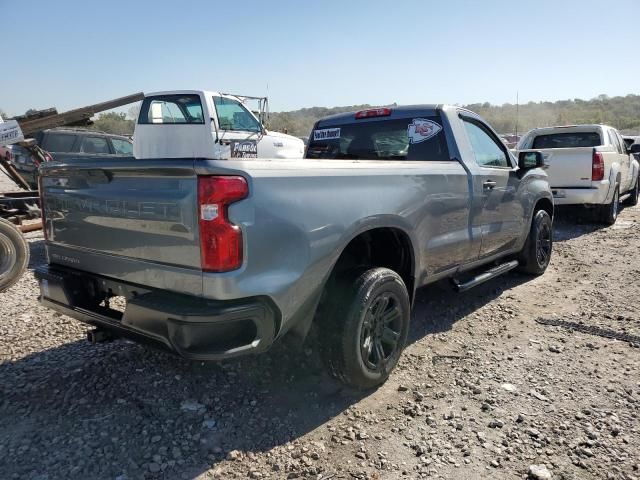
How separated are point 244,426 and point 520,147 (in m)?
9.01

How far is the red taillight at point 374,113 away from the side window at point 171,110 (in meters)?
6.38

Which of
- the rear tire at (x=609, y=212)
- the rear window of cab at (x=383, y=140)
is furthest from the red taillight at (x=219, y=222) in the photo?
the rear tire at (x=609, y=212)

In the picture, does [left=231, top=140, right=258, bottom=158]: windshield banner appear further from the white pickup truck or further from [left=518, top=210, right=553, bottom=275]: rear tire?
[left=518, top=210, right=553, bottom=275]: rear tire

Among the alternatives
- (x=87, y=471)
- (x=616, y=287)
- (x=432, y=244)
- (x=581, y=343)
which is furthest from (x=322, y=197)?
(x=616, y=287)

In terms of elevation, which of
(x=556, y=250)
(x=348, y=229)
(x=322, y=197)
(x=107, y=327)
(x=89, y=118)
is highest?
(x=89, y=118)

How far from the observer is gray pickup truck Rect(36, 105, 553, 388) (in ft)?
7.75

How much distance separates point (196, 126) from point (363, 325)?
8199 mm

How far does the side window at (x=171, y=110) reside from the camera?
10.3 m

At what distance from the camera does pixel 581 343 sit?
158 inches

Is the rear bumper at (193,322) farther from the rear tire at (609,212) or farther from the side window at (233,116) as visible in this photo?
the rear tire at (609,212)

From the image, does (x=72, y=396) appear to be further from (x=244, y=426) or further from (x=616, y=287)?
(x=616, y=287)

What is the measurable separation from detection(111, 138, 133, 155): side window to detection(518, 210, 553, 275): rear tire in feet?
32.2

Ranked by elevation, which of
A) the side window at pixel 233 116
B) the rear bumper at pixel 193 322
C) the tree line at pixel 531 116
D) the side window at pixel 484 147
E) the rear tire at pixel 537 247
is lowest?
the rear tire at pixel 537 247

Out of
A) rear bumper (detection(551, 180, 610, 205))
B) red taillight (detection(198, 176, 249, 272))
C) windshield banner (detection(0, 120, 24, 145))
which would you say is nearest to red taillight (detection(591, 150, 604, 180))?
rear bumper (detection(551, 180, 610, 205))
